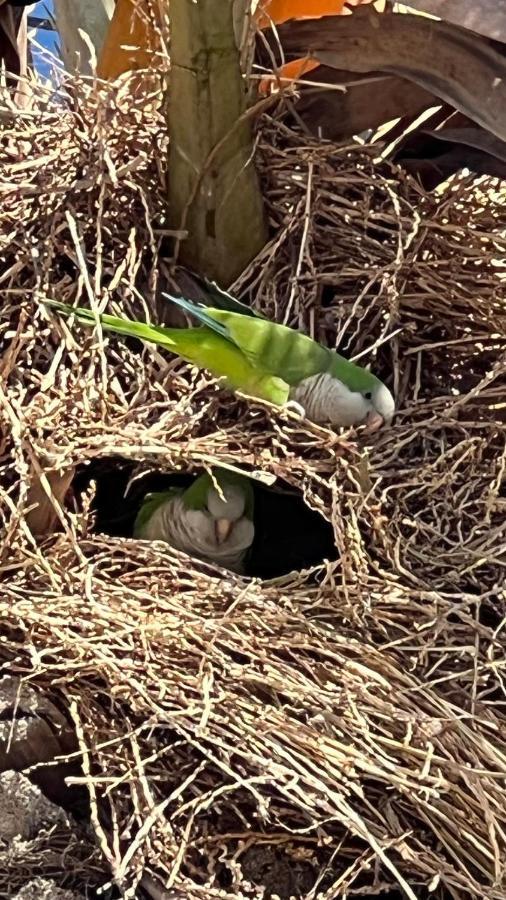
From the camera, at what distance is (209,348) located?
93cm

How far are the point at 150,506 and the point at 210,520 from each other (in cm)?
12

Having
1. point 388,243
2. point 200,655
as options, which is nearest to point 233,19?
point 388,243

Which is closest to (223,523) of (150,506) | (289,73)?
(150,506)

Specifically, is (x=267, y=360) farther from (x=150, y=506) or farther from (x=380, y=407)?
(x=150, y=506)

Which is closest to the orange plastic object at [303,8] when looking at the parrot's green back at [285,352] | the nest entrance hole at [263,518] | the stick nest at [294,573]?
the stick nest at [294,573]

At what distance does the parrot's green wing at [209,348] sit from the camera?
36.3 inches

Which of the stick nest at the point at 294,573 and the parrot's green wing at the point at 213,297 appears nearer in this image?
the stick nest at the point at 294,573

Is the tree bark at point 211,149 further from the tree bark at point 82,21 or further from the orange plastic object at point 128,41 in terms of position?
the tree bark at point 82,21

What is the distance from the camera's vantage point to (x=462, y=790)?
29.1 inches

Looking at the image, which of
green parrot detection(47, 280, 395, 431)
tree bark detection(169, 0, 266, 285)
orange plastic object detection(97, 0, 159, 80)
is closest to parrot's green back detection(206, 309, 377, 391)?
green parrot detection(47, 280, 395, 431)

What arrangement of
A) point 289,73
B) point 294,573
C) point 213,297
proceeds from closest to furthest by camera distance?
1. point 294,573
2. point 213,297
3. point 289,73

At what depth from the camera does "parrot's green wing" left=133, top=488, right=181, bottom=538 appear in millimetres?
1099

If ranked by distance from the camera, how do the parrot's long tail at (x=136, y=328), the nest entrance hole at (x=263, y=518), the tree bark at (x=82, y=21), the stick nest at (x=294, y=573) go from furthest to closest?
the tree bark at (x=82, y=21) → the nest entrance hole at (x=263, y=518) → the parrot's long tail at (x=136, y=328) → the stick nest at (x=294, y=573)

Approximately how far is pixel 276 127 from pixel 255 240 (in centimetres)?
12
